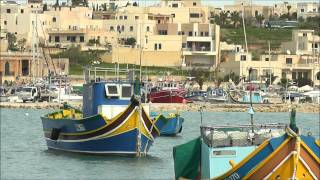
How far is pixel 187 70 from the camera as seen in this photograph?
12975cm

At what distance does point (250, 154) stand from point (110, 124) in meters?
15.1

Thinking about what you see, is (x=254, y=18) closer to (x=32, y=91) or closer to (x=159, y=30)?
(x=159, y=30)

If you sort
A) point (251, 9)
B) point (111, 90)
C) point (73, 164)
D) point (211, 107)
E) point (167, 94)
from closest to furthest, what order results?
point (73, 164), point (111, 90), point (211, 107), point (167, 94), point (251, 9)

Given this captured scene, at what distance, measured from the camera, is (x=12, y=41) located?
13588 centimetres

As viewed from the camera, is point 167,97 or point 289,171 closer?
point 289,171

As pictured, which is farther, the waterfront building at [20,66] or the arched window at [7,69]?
the arched window at [7,69]

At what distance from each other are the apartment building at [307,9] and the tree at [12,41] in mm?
46209

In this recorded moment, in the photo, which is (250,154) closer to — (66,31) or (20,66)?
(20,66)

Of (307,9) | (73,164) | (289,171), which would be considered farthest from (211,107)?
(307,9)

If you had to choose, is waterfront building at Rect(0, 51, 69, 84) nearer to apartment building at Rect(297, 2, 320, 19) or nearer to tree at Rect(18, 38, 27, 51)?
tree at Rect(18, 38, 27, 51)

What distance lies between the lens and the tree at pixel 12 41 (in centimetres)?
13038

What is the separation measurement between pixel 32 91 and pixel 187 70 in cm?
3446

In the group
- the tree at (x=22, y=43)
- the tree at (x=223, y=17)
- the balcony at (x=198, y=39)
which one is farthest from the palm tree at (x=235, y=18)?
the tree at (x=22, y=43)

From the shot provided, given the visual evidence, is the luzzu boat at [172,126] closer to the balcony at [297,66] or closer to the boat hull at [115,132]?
the boat hull at [115,132]
